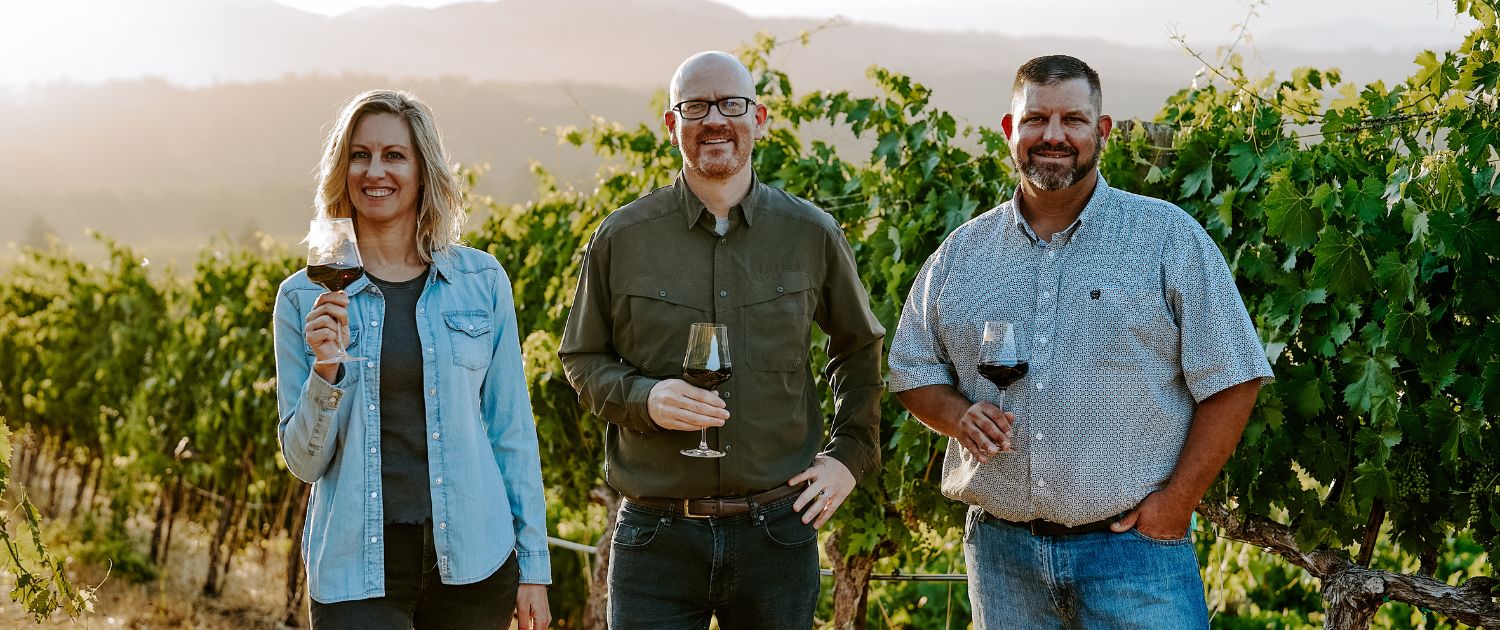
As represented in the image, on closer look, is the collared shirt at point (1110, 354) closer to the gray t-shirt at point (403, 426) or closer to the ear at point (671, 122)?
the ear at point (671, 122)

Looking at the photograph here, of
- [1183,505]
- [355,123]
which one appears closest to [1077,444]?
[1183,505]

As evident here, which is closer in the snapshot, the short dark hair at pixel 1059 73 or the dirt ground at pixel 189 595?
the short dark hair at pixel 1059 73

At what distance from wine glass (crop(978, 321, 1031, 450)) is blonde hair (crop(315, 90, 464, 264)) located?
3.81 ft

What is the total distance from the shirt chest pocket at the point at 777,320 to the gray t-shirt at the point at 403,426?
0.69 meters

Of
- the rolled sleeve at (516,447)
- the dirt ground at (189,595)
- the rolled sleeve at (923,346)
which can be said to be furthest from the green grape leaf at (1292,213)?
the dirt ground at (189,595)

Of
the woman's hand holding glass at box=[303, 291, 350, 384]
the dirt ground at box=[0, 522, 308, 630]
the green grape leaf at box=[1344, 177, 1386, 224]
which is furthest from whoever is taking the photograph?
the dirt ground at box=[0, 522, 308, 630]

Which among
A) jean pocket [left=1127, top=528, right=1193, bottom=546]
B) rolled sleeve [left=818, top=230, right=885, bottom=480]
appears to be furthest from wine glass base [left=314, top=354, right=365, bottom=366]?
jean pocket [left=1127, top=528, right=1193, bottom=546]

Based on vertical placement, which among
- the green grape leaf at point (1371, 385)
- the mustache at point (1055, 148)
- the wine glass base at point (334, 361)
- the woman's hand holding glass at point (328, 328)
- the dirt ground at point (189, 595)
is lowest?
the dirt ground at point (189, 595)

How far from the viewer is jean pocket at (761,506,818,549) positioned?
2744 mm

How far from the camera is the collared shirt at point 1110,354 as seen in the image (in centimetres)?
243

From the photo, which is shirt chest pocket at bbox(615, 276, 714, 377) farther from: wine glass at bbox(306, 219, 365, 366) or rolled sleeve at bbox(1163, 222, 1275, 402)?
rolled sleeve at bbox(1163, 222, 1275, 402)

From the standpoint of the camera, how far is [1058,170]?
2.54 metres

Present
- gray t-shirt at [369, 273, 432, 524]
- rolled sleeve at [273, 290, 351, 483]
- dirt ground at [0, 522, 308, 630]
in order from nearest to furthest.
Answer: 1. rolled sleeve at [273, 290, 351, 483]
2. gray t-shirt at [369, 273, 432, 524]
3. dirt ground at [0, 522, 308, 630]

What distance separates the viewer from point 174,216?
1779 inches
